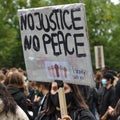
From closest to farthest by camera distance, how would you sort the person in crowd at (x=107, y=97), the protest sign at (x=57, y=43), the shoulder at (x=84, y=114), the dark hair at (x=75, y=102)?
the protest sign at (x=57, y=43) → the shoulder at (x=84, y=114) → the dark hair at (x=75, y=102) → the person in crowd at (x=107, y=97)

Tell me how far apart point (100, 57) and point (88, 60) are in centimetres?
1845

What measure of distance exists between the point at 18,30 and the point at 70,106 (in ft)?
130

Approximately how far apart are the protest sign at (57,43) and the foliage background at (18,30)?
33.5 m

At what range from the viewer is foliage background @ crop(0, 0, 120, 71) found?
42.0 meters

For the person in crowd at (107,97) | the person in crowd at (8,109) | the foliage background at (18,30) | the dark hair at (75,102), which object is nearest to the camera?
the dark hair at (75,102)

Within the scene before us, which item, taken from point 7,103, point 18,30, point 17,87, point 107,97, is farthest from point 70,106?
point 18,30

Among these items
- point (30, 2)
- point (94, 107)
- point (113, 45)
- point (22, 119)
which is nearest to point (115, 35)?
point (113, 45)

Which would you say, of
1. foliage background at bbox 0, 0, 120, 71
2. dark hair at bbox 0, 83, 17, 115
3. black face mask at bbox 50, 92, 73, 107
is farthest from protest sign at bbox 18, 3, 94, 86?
foliage background at bbox 0, 0, 120, 71

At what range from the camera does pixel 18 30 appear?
147 feet

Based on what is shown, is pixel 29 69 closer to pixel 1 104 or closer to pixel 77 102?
pixel 77 102

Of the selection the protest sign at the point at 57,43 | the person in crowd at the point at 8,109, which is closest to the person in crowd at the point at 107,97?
the person in crowd at the point at 8,109

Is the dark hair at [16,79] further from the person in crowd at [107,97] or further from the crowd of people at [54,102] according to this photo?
the person in crowd at [107,97]

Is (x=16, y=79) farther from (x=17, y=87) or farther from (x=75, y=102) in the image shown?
(x=75, y=102)

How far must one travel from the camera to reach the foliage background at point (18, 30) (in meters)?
42.0
